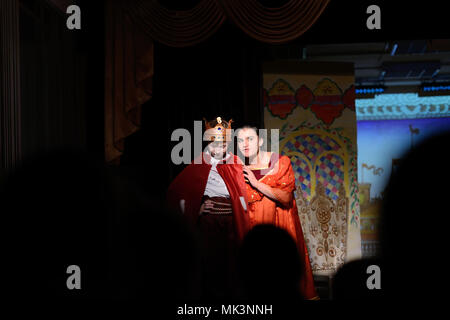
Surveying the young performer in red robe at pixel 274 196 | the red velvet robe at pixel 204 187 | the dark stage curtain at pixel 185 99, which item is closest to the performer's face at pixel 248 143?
the young performer in red robe at pixel 274 196

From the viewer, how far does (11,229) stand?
1.31ft

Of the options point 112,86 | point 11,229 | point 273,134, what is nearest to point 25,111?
point 112,86

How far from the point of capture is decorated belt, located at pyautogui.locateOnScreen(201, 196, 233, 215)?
143 inches

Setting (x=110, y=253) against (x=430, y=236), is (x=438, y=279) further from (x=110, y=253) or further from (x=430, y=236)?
(x=110, y=253)

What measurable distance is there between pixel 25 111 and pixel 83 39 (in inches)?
47.7

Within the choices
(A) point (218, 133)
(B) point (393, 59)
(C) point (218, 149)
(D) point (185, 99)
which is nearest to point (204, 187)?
(C) point (218, 149)

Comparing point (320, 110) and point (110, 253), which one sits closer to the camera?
point (110, 253)

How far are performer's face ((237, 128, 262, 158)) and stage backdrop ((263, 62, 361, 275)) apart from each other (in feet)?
4.48

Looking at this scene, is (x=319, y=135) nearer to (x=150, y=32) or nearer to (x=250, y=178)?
(x=250, y=178)

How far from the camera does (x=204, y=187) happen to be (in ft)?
12.1

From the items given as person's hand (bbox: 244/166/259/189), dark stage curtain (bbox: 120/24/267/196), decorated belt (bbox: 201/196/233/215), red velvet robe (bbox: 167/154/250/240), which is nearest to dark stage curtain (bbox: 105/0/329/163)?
dark stage curtain (bbox: 120/24/267/196)

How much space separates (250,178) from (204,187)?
0.39 meters

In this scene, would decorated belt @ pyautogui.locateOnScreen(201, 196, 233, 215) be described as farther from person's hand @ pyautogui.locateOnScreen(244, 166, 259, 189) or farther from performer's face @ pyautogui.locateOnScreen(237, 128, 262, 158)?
performer's face @ pyautogui.locateOnScreen(237, 128, 262, 158)

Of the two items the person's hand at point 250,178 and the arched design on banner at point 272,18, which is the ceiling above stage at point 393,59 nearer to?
the arched design on banner at point 272,18
